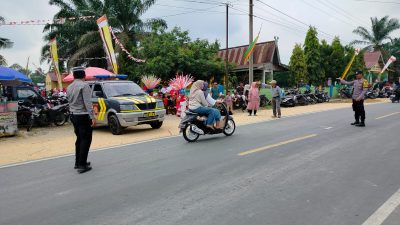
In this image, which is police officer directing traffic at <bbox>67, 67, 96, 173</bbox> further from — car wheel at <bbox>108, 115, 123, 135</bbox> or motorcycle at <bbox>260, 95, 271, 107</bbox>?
motorcycle at <bbox>260, 95, 271, 107</bbox>

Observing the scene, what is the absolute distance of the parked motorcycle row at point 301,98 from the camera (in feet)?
79.4

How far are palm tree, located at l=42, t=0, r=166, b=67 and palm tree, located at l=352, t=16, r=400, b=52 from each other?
33905 mm

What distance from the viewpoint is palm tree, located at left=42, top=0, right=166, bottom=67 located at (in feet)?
96.2

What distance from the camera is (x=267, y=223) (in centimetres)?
399

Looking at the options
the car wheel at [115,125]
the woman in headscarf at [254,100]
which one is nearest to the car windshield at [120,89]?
the car wheel at [115,125]

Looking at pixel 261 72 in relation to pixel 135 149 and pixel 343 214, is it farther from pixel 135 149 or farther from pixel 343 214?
pixel 343 214

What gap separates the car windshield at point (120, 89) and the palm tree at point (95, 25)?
54.8ft

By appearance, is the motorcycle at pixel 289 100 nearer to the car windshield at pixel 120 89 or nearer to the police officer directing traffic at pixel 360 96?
the police officer directing traffic at pixel 360 96

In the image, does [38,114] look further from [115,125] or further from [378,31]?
[378,31]

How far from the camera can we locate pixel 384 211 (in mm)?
4312

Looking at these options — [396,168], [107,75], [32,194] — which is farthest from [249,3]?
[32,194]

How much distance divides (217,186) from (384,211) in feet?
7.44

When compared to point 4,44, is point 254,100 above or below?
below

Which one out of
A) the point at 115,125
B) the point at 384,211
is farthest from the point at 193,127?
the point at 384,211
